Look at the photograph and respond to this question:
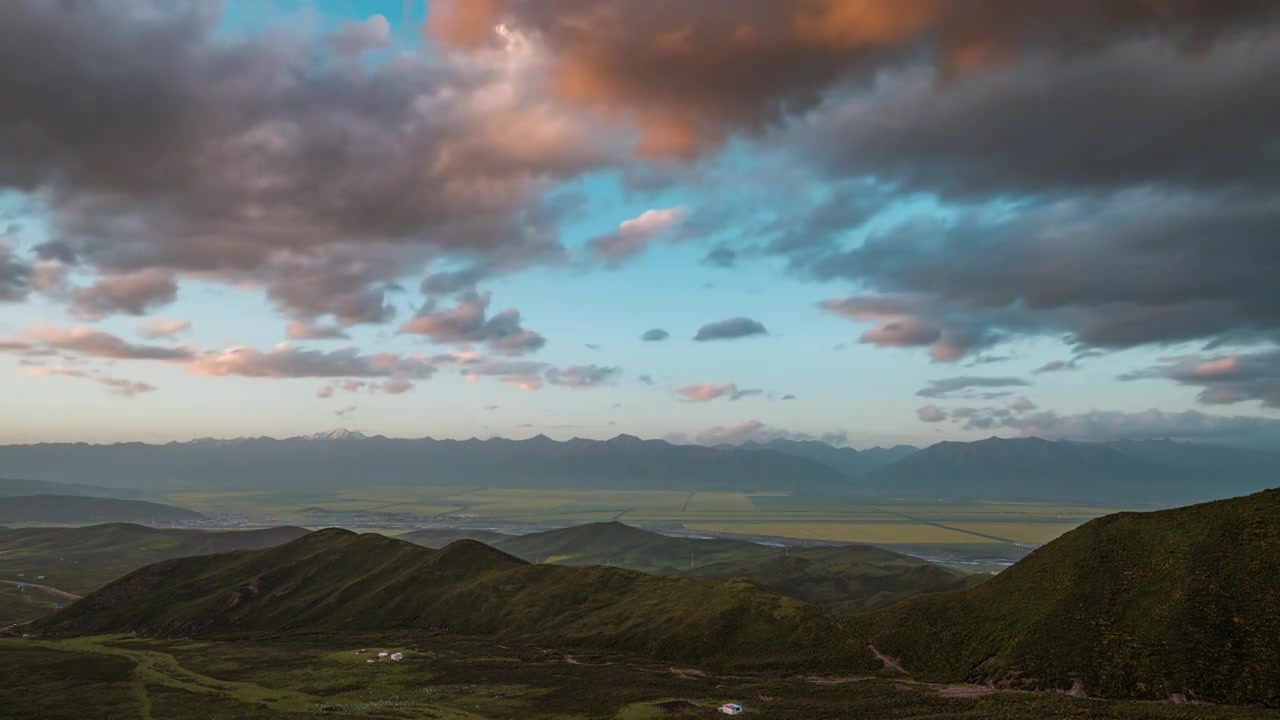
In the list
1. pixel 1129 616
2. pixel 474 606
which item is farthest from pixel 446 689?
pixel 1129 616

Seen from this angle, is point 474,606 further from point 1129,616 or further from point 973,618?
point 1129,616

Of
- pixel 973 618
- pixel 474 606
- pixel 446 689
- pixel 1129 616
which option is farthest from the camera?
pixel 474 606

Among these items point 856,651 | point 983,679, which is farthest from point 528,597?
point 983,679

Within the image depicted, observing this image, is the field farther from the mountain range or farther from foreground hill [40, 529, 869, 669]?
foreground hill [40, 529, 869, 669]

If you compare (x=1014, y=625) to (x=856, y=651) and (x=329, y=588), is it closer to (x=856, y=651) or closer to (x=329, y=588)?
(x=856, y=651)

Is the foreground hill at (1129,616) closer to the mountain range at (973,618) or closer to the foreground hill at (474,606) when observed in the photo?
the mountain range at (973,618)

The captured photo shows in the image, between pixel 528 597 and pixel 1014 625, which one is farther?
pixel 528 597

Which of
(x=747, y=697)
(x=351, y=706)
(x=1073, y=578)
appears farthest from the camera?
(x=1073, y=578)
